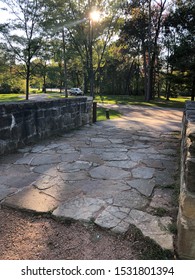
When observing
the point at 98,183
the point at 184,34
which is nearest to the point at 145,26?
the point at 184,34

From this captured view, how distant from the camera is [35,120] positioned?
4688mm

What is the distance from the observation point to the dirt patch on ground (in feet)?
5.18

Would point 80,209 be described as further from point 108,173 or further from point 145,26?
point 145,26

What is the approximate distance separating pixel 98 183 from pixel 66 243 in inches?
42.6

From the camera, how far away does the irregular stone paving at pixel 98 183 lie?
6.61 feet

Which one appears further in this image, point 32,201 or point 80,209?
point 32,201

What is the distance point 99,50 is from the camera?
18.4 meters

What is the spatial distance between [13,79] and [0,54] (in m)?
1.70

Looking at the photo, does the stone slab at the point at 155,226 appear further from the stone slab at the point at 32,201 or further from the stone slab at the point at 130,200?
the stone slab at the point at 32,201

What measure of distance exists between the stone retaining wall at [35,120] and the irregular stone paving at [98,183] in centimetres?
27

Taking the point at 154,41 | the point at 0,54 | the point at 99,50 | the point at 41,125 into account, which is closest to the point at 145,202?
the point at 41,125

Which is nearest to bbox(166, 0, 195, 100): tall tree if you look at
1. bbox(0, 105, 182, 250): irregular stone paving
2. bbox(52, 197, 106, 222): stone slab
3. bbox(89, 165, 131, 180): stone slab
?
bbox(0, 105, 182, 250): irregular stone paving

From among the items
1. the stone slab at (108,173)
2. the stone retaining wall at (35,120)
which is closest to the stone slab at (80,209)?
the stone slab at (108,173)

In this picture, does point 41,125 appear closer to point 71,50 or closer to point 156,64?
point 71,50
